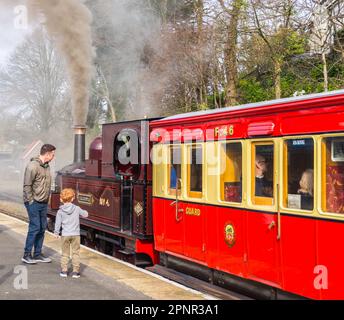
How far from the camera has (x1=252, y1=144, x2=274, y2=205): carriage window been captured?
5816 mm

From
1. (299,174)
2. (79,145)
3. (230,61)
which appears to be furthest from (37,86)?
(299,174)

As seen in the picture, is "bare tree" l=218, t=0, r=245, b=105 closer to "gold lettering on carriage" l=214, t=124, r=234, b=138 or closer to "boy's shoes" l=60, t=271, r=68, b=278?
"gold lettering on carriage" l=214, t=124, r=234, b=138

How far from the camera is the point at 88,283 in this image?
6773 millimetres

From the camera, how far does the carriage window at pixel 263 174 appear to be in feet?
19.1

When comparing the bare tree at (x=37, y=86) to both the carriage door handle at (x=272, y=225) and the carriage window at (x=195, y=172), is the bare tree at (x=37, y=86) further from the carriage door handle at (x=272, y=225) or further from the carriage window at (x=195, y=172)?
the carriage door handle at (x=272, y=225)

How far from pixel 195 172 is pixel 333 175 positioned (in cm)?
246

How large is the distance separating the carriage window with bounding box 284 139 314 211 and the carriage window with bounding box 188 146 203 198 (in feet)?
5.59

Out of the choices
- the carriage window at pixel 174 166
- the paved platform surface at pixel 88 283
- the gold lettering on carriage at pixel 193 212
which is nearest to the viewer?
the paved platform surface at pixel 88 283

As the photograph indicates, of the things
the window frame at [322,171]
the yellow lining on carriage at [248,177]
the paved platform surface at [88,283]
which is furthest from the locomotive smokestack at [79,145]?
the window frame at [322,171]

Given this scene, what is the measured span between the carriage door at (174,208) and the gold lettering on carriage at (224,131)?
3.16 ft

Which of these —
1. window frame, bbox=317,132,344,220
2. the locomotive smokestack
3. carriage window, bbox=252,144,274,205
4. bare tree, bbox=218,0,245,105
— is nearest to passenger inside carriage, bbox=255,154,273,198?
carriage window, bbox=252,144,274,205

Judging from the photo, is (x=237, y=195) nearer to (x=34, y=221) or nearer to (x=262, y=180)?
(x=262, y=180)
